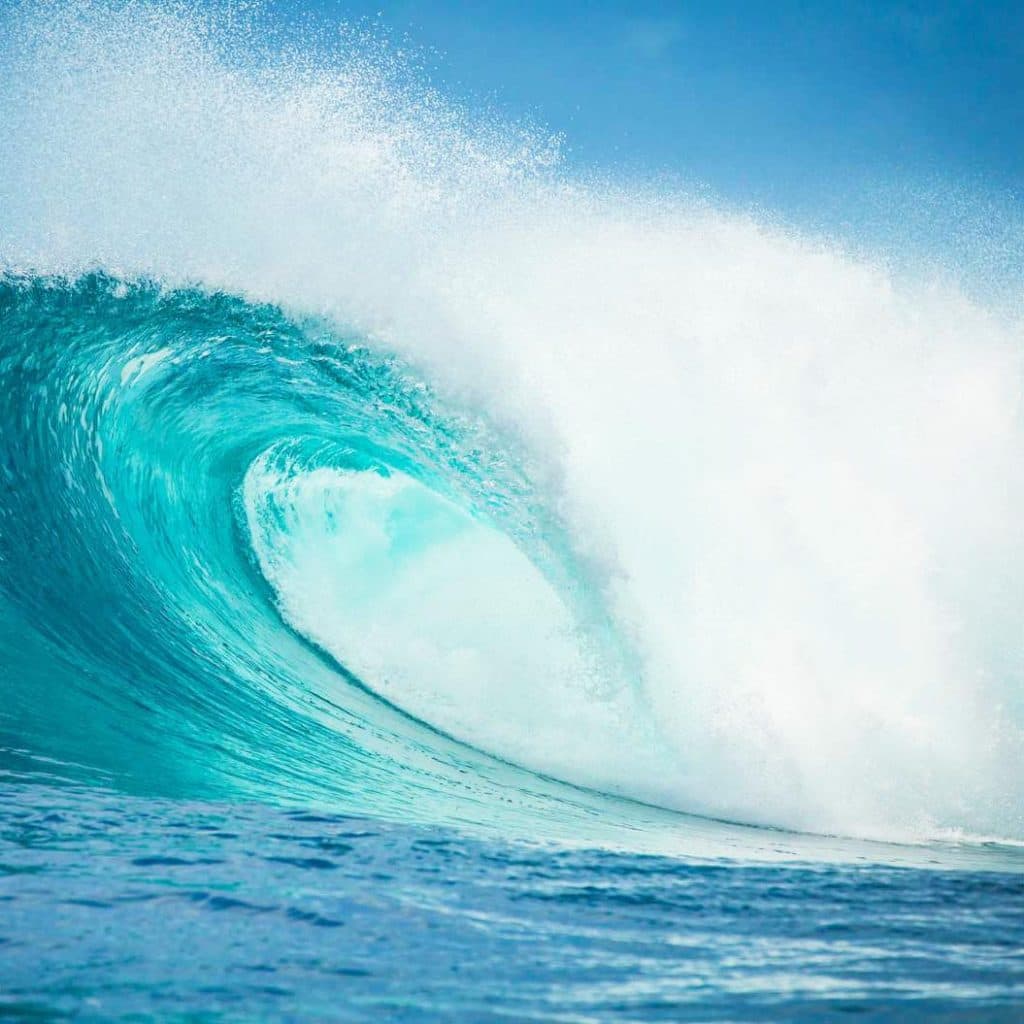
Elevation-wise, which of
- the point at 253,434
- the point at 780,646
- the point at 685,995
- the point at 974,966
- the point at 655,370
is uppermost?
the point at 655,370

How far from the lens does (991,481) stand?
27.3 feet

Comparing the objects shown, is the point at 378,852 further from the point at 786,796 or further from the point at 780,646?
the point at 780,646

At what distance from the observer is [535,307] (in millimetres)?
7973

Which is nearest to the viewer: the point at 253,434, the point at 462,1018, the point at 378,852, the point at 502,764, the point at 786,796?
the point at 462,1018

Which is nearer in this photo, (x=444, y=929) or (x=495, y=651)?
(x=444, y=929)

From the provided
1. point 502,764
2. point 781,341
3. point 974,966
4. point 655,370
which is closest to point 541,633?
point 502,764

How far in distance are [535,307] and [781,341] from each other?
250cm

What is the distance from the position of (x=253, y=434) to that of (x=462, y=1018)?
7.91 meters

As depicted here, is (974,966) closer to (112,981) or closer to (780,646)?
(112,981)

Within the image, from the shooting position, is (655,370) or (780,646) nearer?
(780,646)

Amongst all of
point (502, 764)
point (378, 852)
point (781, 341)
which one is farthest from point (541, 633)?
point (378, 852)

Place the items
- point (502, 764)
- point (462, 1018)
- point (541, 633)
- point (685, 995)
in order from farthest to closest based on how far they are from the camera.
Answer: point (541, 633), point (502, 764), point (685, 995), point (462, 1018)

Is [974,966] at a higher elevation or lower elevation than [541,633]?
lower

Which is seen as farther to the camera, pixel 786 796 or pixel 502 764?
pixel 502 764
